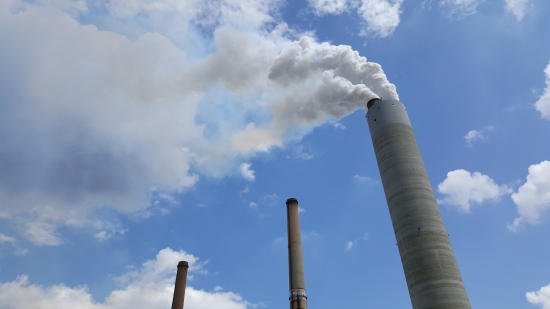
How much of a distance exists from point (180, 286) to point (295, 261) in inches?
405

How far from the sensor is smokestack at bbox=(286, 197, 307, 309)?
27.2 m

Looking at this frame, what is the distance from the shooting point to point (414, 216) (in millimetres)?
20281

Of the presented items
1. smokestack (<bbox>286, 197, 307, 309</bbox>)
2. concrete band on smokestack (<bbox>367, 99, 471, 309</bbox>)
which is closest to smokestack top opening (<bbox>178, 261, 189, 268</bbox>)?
smokestack (<bbox>286, 197, 307, 309</bbox>)

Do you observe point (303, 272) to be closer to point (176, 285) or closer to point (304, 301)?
point (304, 301)

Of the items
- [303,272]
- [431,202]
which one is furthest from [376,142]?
[303,272]

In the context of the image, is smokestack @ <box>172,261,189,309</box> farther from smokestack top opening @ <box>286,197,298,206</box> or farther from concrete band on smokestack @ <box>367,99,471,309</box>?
concrete band on smokestack @ <box>367,99,471,309</box>

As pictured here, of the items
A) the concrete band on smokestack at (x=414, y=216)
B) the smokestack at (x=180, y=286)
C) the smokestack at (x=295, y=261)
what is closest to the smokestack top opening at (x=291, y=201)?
the smokestack at (x=295, y=261)

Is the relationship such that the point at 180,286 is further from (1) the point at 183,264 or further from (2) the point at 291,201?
(2) the point at 291,201

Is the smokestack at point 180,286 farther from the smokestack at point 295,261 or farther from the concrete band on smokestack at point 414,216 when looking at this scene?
the concrete band on smokestack at point 414,216

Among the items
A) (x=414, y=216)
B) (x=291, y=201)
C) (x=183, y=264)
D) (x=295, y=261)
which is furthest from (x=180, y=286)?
(x=414, y=216)

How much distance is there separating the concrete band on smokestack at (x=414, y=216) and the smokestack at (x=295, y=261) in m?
9.28

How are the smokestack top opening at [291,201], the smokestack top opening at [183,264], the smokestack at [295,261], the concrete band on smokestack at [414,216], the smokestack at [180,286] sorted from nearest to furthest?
the concrete band on smokestack at [414,216]
the smokestack at [295,261]
the smokestack at [180,286]
the smokestack top opening at [291,201]
the smokestack top opening at [183,264]

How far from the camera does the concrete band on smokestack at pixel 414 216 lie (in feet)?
60.8

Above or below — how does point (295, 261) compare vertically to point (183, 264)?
below
